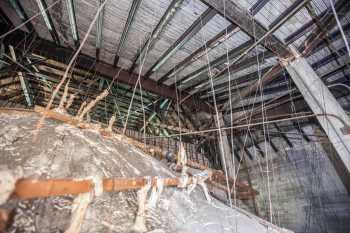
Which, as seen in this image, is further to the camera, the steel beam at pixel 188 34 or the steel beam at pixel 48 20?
the steel beam at pixel 48 20

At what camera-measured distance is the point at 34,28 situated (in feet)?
19.6

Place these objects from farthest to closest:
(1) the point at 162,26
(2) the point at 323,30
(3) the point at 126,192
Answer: (1) the point at 162,26, (2) the point at 323,30, (3) the point at 126,192

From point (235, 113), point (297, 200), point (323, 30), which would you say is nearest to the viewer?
point (323, 30)

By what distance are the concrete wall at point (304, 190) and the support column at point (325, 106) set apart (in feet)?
10.3

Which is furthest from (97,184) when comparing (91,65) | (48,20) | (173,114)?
(173,114)

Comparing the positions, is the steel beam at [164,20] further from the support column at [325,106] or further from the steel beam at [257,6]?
the support column at [325,106]

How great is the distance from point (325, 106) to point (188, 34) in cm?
398

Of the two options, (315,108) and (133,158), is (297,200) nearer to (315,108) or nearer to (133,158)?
(315,108)

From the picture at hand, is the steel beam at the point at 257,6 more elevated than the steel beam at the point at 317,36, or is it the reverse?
the steel beam at the point at 257,6

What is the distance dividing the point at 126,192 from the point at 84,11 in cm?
487

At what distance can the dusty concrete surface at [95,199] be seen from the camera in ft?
6.41

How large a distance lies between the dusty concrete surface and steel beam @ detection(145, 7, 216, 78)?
134 inches

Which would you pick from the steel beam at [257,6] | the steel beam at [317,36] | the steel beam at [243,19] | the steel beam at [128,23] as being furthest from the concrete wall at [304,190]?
the steel beam at [128,23]

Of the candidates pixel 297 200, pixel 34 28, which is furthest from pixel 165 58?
pixel 297 200
